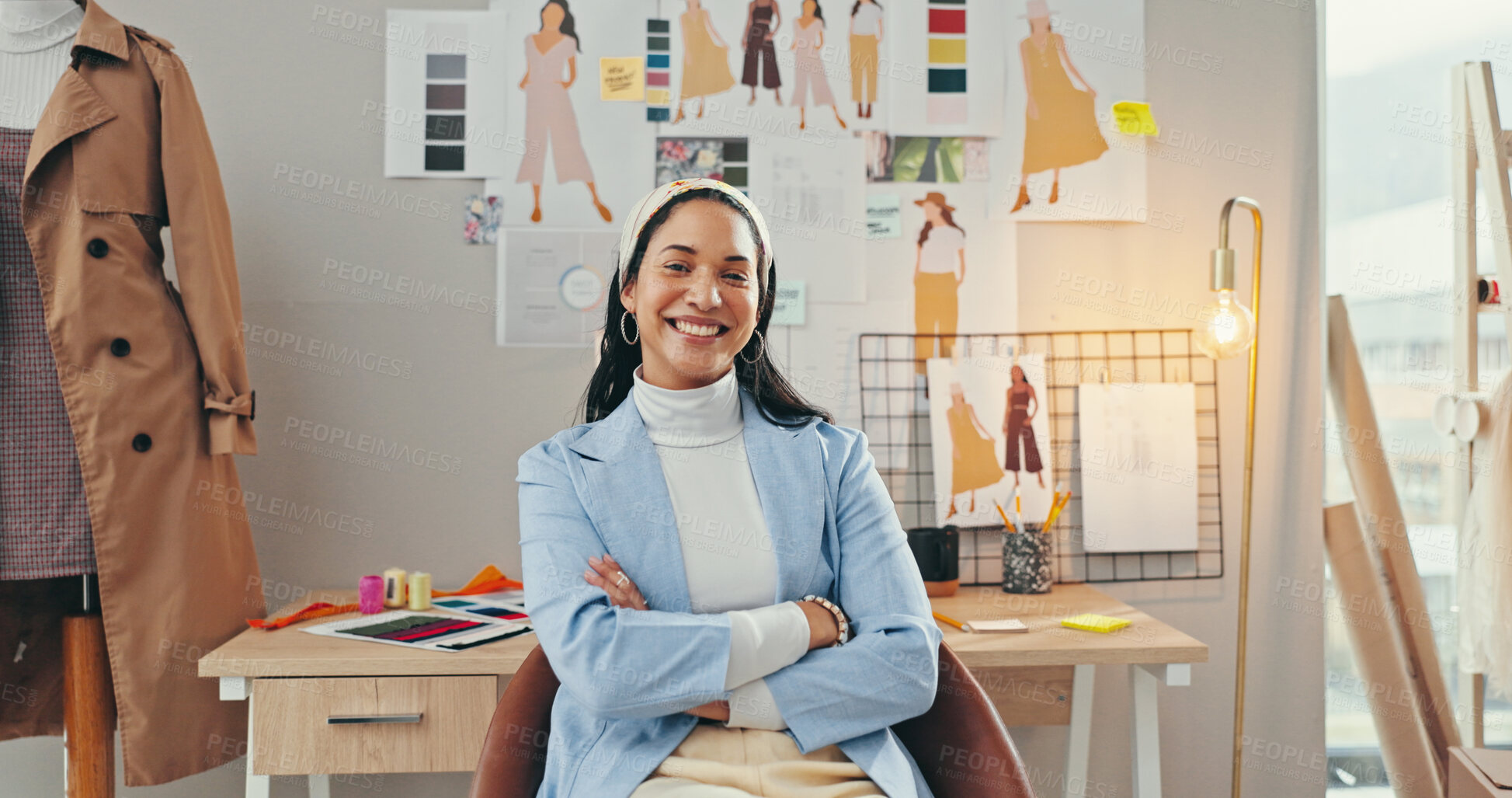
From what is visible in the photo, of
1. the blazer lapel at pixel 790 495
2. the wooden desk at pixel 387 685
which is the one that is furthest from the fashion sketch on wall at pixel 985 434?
the blazer lapel at pixel 790 495

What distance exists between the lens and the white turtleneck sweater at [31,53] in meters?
1.78

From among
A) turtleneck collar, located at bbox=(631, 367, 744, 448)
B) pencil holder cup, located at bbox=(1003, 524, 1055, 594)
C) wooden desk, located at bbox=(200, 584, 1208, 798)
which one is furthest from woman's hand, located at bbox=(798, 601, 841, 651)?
pencil holder cup, located at bbox=(1003, 524, 1055, 594)

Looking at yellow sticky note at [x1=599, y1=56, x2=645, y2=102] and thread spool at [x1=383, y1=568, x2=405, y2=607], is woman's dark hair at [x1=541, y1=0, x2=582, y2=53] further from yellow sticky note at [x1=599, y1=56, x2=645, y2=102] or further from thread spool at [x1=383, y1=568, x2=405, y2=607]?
thread spool at [x1=383, y1=568, x2=405, y2=607]

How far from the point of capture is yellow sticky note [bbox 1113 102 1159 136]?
2236mm

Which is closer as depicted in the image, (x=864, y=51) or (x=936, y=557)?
(x=936, y=557)

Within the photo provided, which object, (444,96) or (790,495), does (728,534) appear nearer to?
(790,495)

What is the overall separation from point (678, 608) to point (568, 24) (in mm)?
1463

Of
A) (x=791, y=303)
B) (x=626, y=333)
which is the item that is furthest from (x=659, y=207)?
(x=791, y=303)

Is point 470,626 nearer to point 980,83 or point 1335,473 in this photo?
point 980,83

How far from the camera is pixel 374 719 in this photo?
160cm

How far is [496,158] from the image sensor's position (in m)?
2.18

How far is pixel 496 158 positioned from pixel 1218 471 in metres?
1.80

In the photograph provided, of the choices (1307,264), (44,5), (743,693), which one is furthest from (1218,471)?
(44,5)

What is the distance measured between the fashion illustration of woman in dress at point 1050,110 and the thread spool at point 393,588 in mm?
1546
